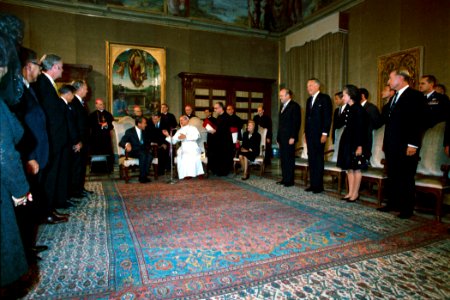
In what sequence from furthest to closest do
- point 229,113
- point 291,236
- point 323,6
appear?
point 323,6 < point 229,113 < point 291,236

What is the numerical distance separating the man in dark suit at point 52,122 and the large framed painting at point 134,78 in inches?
245

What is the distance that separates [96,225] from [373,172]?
3719 mm

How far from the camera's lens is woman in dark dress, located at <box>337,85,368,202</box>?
4.27 meters

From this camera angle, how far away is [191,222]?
3.43 metres

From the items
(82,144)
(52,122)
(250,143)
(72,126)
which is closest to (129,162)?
(82,144)

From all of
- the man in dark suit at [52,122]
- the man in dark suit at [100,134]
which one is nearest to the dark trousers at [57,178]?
the man in dark suit at [52,122]

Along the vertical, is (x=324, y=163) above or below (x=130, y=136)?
below

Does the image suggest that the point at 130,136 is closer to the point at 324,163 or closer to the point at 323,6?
the point at 324,163

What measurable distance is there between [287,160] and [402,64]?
4435 mm

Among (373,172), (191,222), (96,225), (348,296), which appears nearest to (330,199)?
(373,172)

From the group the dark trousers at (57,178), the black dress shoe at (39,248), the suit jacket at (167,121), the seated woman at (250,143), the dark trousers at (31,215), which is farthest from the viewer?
the suit jacket at (167,121)

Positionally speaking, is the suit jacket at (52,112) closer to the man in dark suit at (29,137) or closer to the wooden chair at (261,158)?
the man in dark suit at (29,137)

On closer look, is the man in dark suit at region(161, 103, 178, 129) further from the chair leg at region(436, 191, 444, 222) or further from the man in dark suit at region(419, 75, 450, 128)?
the chair leg at region(436, 191, 444, 222)

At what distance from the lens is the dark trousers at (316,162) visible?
4.98m
